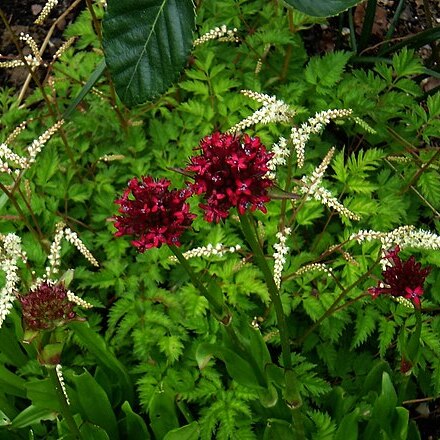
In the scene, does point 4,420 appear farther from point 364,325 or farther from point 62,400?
point 364,325

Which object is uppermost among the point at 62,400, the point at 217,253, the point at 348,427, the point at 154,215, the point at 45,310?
the point at 154,215

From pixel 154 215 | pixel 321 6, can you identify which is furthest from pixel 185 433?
pixel 321 6

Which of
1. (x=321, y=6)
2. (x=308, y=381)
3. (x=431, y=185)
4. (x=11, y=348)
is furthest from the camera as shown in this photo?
(x=431, y=185)

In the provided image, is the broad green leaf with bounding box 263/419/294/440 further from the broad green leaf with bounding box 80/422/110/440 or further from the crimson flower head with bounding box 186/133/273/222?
the crimson flower head with bounding box 186/133/273/222

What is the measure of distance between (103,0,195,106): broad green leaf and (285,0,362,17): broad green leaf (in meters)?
0.25

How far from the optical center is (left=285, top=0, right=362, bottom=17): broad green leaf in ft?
3.45

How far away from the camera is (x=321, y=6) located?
42.0 inches

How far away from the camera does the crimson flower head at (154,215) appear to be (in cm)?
119

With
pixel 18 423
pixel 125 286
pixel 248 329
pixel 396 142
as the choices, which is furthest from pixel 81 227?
pixel 396 142

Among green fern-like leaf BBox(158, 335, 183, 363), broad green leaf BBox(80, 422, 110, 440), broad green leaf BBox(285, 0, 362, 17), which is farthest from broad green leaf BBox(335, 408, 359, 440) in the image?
broad green leaf BBox(285, 0, 362, 17)

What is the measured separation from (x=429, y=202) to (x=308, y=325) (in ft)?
2.00

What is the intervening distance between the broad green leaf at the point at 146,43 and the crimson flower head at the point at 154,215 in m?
0.18

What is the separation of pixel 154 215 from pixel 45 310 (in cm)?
28

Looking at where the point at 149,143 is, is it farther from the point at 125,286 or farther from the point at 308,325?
the point at 308,325
